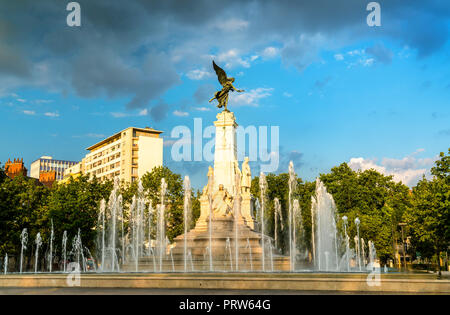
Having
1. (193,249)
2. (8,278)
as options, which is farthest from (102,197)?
(8,278)

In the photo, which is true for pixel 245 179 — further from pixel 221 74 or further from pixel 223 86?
pixel 221 74

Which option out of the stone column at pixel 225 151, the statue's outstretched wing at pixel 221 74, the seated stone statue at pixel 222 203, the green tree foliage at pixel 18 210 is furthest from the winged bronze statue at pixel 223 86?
the green tree foliage at pixel 18 210

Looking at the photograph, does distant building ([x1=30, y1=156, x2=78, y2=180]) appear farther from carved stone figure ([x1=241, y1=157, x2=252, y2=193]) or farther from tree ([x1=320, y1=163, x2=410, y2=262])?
carved stone figure ([x1=241, y1=157, x2=252, y2=193])

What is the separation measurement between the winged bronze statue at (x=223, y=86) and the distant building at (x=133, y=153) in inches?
1969

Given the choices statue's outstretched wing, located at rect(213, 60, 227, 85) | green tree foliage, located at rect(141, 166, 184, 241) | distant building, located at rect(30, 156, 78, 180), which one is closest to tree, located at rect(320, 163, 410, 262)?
green tree foliage, located at rect(141, 166, 184, 241)

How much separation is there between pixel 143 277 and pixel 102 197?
34.5m

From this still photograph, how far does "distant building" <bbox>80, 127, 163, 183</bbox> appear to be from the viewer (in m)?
85.8

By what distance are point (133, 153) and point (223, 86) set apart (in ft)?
176

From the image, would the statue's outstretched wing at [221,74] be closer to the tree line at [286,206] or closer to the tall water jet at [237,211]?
the tall water jet at [237,211]

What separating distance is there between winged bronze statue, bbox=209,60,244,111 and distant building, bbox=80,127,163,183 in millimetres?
50002

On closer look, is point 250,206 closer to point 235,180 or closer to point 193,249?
point 235,180

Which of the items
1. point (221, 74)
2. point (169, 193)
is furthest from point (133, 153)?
point (221, 74)

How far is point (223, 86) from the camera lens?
3662cm

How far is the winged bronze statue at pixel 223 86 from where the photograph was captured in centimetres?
3619
